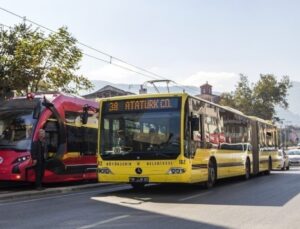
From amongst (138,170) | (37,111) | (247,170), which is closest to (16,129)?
(37,111)

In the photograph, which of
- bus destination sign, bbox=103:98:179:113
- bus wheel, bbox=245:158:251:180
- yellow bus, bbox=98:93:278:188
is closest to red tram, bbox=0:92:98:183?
yellow bus, bbox=98:93:278:188

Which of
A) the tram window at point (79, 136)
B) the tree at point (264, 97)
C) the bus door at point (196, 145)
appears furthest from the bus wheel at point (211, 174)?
the tree at point (264, 97)

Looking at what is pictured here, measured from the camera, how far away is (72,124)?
20078 millimetres

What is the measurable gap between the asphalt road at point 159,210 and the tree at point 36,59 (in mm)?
14136

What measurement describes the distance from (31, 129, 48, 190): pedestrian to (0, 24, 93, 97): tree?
1142 centimetres

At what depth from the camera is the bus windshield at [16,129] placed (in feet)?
58.3

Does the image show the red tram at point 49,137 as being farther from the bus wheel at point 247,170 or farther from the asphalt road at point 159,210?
the bus wheel at point 247,170

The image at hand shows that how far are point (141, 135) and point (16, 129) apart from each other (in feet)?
16.6

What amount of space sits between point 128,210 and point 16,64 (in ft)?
61.4

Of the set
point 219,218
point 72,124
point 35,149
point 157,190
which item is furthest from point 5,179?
point 219,218

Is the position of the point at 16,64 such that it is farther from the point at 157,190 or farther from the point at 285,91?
the point at 285,91

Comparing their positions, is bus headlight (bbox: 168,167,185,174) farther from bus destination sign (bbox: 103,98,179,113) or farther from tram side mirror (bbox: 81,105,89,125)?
tram side mirror (bbox: 81,105,89,125)

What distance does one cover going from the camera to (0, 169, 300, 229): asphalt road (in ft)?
32.1

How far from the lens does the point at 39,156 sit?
672 inches
